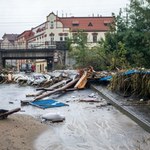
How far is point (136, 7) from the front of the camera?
93.4 ft

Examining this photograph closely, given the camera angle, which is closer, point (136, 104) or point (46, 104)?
point (136, 104)

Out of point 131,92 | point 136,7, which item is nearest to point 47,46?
point 136,7

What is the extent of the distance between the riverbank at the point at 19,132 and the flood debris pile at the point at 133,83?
15.7 feet

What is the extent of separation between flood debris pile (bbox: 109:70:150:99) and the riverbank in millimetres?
4775

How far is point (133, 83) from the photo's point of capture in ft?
46.6

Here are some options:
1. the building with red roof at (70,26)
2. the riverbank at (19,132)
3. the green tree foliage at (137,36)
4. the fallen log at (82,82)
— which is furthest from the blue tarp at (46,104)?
the building with red roof at (70,26)

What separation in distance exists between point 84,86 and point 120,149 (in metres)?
12.4

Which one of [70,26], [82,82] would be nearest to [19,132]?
[82,82]

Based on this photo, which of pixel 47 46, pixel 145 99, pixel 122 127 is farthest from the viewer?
pixel 47 46

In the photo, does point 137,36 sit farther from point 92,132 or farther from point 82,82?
point 92,132

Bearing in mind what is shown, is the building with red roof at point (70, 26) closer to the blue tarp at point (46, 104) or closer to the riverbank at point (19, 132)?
the blue tarp at point (46, 104)

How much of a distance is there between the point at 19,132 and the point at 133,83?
22.4 ft

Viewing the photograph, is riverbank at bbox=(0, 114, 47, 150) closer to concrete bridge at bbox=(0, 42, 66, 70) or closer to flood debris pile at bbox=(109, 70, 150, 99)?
flood debris pile at bbox=(109, 70, 150, 99)

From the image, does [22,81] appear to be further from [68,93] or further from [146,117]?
[146,117]
